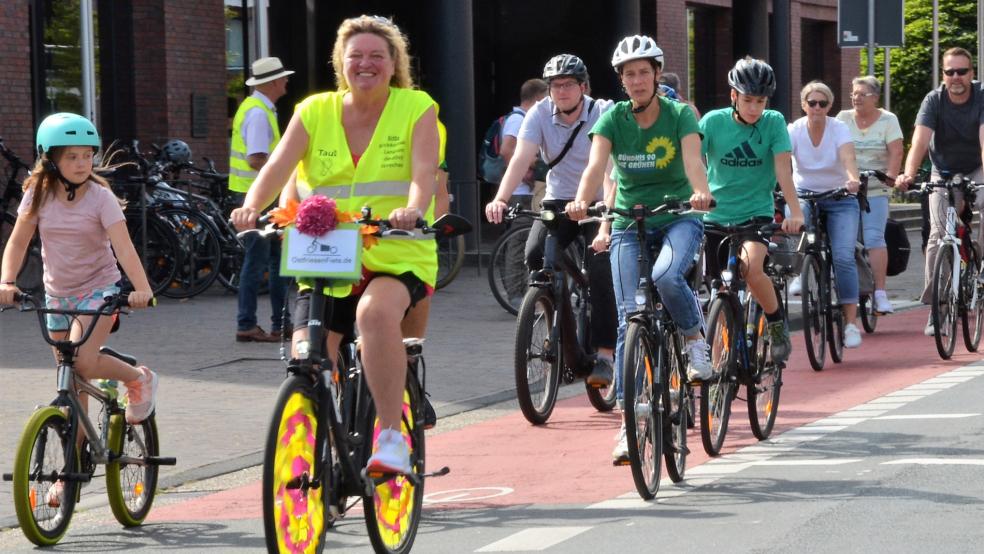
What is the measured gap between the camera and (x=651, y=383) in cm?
721

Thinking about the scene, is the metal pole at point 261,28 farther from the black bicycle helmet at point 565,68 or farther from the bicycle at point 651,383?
the bicycle at point 651,383

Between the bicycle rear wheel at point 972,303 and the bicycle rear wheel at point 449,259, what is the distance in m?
5.67

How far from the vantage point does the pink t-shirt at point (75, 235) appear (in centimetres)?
689

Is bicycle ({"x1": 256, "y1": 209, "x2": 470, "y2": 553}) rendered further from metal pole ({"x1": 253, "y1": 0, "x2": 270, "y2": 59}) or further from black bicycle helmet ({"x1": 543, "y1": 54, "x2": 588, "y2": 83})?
metal pole ({"x1": 253, "y1": 0, "x2": 270, "y2": 59})

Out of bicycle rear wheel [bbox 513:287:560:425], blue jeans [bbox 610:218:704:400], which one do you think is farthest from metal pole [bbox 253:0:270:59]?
blue jeans [bbox 610:218:704:400]

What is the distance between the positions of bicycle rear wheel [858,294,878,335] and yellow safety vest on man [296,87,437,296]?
7.79 m

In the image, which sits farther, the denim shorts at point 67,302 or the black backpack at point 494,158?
the black backpack at point 494,158

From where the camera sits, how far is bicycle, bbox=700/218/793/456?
8156 mm

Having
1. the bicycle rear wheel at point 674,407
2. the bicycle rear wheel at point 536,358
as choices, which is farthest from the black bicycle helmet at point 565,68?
the bicycle rear wheel at point 674,407

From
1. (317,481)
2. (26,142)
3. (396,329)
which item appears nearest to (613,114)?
(396,329)

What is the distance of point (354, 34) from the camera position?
20.4ft

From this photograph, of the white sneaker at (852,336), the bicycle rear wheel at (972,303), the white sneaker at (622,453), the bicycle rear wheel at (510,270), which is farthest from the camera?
the bicycle rear wheel at (510,270)

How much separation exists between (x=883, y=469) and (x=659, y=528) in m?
1.47

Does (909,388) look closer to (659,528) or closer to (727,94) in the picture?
(659,528)
